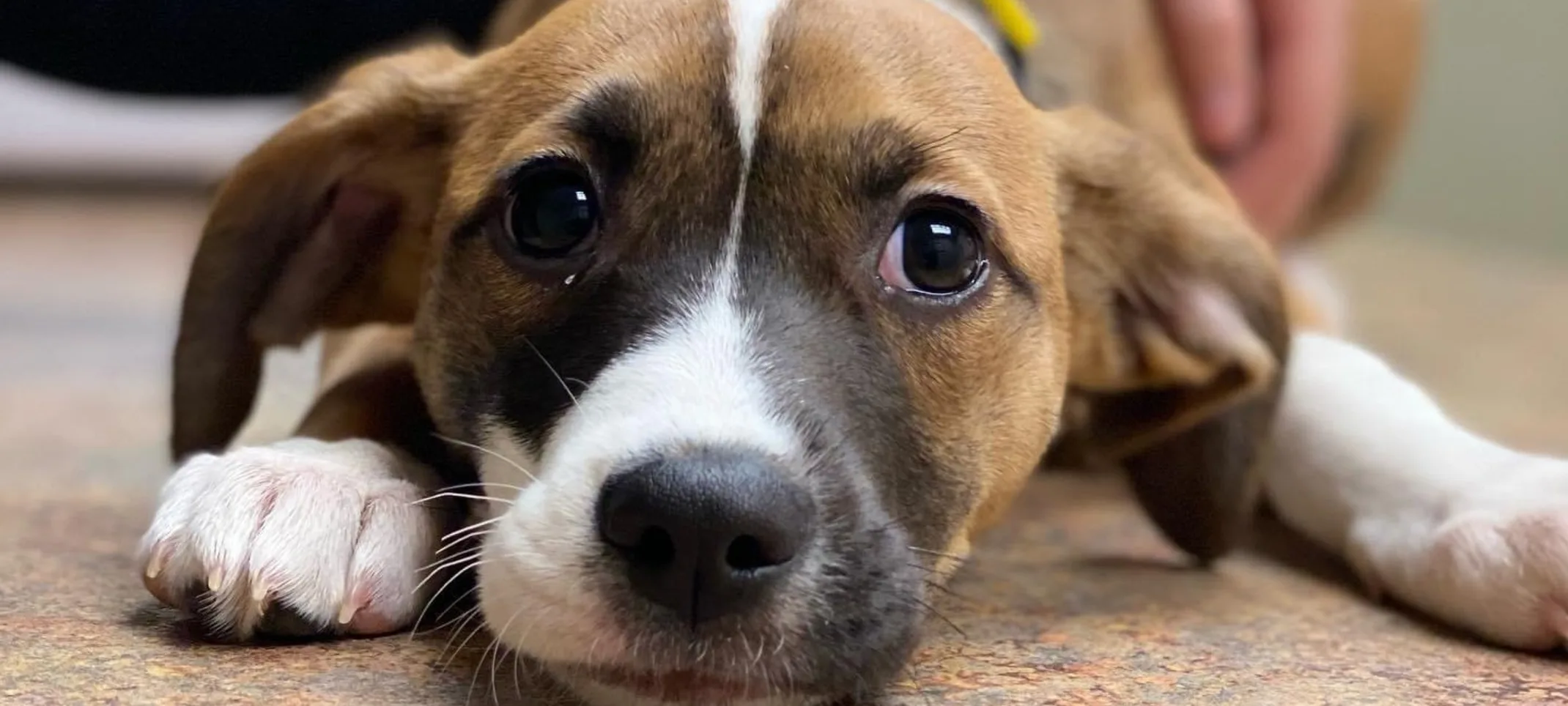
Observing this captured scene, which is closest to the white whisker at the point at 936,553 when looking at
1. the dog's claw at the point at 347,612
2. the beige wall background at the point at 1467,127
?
the dog's claw at the point at 347,612

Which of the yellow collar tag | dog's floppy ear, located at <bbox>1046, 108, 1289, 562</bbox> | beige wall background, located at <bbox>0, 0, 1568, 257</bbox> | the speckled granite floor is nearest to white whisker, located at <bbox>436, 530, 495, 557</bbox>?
the speckled granite floor

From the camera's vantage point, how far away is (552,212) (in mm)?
2104

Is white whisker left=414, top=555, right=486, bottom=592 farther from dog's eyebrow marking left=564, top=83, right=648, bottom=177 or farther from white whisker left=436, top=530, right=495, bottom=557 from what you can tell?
dog's eyebrow marking left=564, top=83, right=648, bottom=177

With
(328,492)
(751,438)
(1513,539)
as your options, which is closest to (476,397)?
(328,492)

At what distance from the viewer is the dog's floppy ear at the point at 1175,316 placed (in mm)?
2535

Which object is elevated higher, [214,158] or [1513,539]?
[214,158]

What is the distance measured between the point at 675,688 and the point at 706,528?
0.76ft

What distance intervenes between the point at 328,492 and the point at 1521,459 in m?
1.80

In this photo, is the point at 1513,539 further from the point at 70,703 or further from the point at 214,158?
the point at 214,158

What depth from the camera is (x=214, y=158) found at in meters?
10.6

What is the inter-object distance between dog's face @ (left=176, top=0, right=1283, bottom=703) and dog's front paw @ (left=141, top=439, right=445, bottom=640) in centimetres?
14

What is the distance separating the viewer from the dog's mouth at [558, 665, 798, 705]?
1.72 m

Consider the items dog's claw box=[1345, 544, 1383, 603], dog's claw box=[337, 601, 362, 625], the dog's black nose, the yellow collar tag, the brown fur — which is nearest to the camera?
the dog's black nose

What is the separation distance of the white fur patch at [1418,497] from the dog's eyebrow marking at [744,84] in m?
→ 1.19
